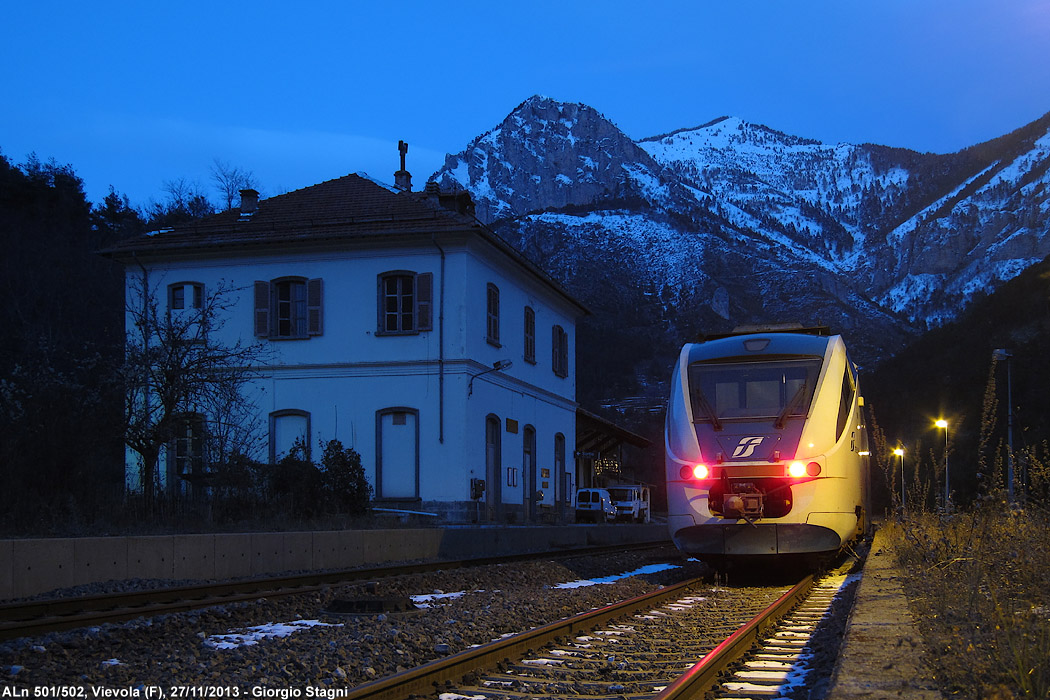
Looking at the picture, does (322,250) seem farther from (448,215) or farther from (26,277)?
(26,277)

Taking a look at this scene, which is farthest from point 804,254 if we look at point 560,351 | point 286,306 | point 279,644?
point 279,644

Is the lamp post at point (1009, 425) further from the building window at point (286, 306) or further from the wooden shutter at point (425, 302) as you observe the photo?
the building window at point (286, 306)

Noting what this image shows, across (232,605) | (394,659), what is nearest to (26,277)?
(232,605)

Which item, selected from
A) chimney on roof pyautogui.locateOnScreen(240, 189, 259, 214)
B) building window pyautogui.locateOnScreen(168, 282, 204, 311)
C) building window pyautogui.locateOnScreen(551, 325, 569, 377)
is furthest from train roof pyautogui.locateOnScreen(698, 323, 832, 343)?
building window pyautogui.locateOnScreen(551, 325, 569, 377)

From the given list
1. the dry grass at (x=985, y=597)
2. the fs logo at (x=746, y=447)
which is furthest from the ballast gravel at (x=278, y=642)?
the dry grass at (x=985, y=597)

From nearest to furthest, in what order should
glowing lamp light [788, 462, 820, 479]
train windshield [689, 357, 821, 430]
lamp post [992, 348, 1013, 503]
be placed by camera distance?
lamp post [992, 348, 1013, 503] < glowing lamp light [788, 462, 820, 479] < train windshield [689, 357, 821, 430]

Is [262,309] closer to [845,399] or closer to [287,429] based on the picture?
[287,429]

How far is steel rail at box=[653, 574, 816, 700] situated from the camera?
19.6 ft

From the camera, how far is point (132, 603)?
33.3 ft

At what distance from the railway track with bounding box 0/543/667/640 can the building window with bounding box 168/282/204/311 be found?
62.2 ft

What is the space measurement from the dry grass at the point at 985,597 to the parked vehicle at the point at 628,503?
34255 mm

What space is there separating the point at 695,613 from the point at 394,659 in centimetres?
408

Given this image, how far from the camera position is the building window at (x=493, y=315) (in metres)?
30.5

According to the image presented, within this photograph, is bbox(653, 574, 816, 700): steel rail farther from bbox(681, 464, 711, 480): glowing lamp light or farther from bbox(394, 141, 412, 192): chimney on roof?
bbox(394, 141, 412, 192): chimney on roof
